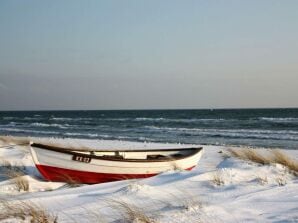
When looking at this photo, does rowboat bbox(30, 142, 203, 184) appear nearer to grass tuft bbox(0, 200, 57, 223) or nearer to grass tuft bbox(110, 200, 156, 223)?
grass tuft bbox(0, 200, 57, 223)

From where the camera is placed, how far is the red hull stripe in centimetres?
853

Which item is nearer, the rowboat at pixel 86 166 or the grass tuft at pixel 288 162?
the grass tuft at pixel 288 162

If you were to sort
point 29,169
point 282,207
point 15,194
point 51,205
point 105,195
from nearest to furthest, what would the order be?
point 282,207, point 51,205, point 105,195, point 15,194, point 29,169

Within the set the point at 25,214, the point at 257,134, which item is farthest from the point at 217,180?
the point at 257,134

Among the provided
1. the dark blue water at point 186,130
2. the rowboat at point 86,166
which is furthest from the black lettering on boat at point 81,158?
the dark blue water at point 186,130

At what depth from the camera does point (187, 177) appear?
680 centimetres

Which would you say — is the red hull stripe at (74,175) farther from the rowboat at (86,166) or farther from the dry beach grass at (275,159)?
the dry beach grass at (275,159)

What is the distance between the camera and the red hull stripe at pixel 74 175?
28.0ft

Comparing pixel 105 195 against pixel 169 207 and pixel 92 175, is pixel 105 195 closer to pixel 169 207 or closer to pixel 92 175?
pixel 169 207

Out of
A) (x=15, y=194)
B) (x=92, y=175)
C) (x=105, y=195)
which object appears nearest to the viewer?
(x=105, y=195)

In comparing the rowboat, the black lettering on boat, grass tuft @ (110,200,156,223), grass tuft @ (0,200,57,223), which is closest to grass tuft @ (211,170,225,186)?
grass tuft @ (110,200,156,223)

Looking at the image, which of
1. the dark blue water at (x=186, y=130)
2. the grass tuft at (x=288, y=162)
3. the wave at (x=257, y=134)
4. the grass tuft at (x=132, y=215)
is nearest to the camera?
the grass tuft at (x=132, y=215)

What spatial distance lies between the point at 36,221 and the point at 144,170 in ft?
17.3

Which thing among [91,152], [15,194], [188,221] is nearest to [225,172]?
[188,221]
